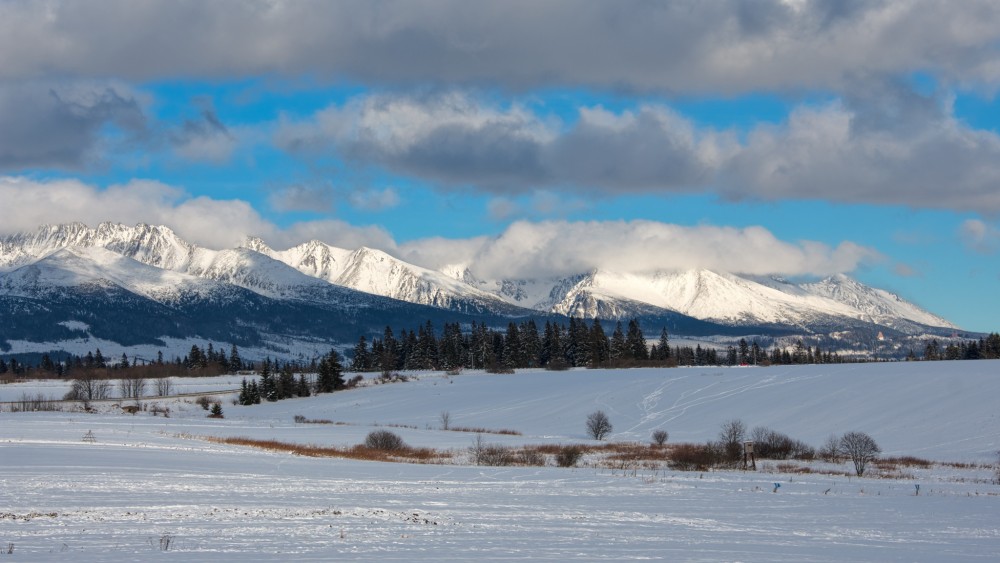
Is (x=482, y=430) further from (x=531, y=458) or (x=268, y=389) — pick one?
(x=268, y=389)

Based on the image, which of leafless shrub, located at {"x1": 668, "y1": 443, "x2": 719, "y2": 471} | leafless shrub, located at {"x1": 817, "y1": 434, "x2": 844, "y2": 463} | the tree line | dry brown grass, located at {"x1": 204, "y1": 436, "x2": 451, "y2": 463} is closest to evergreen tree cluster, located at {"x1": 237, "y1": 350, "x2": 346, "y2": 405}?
the tree line

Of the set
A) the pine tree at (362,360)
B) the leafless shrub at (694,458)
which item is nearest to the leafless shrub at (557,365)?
the pine tree at (362,360)

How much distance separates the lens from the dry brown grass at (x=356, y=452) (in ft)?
155

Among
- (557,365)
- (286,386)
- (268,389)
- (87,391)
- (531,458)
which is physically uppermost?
(557,365)

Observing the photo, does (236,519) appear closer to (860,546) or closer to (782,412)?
(860,546)

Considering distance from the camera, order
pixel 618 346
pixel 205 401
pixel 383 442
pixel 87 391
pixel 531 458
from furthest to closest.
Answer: pixel 618 346
pixel 87 391
pixel 205 401
pixel 383 442
pixel 531 458

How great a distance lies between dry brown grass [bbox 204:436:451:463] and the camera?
47281mm

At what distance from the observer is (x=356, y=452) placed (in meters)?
50.7

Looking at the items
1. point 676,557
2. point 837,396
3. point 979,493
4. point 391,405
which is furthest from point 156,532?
point 391,405

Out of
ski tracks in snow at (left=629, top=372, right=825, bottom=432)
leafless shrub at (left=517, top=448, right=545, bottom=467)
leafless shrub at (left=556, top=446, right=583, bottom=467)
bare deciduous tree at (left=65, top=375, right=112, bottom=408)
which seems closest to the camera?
leafless shrub at (left=556, top=446, right=583, bottom=467)

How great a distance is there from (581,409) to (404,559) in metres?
74.4

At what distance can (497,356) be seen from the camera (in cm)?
15650

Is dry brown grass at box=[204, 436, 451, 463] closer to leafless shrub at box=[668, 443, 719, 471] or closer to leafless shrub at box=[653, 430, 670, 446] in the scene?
leafless shrub at box=[668, 443, 719, 471]

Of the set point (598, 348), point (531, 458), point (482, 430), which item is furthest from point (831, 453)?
point (598, 348)
